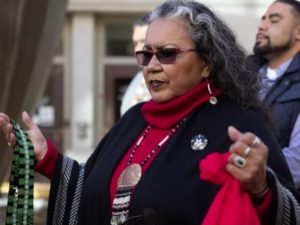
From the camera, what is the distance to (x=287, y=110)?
3.54m

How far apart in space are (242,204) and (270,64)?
1.72 meters

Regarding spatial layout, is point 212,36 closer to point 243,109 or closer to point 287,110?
point 243,109

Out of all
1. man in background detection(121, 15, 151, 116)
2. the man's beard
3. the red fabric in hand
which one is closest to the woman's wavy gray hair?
the red fabric in hand

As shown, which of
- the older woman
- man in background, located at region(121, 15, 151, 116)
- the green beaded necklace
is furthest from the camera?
man in background, located at region(121, 15, 151, 116)

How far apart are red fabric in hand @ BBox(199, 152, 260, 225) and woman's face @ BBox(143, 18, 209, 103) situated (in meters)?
0.43

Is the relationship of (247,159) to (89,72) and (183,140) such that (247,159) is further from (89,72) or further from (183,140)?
(89,72)

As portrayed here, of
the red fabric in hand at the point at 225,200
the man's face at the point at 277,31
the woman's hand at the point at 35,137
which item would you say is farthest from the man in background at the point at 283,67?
the red fabric in hand at the point at 225,200

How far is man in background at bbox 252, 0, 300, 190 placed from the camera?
3506mm

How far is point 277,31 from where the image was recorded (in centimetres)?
385

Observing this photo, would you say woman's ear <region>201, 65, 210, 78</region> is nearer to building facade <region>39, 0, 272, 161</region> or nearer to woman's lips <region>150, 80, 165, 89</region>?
woman's lips <region>150, 80, 165, 89</region>

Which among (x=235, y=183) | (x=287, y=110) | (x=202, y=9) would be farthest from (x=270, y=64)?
(x=235, y=183)

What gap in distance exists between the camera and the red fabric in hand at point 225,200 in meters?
2.21

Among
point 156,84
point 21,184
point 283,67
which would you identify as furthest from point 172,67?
point 283,67

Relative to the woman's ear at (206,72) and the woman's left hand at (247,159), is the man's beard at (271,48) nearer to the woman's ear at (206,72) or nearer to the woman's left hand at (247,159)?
the woman's ear at (206,72)
